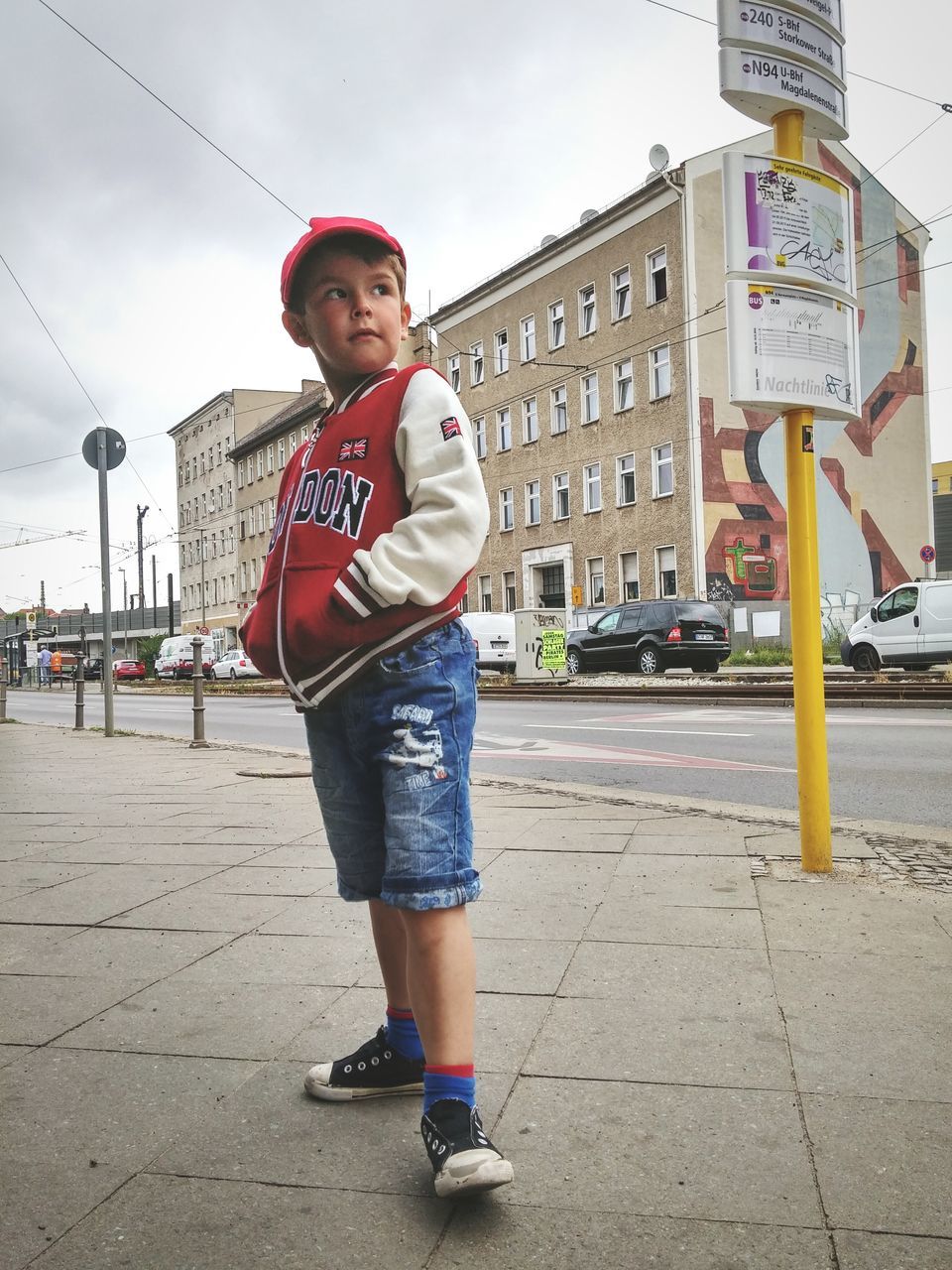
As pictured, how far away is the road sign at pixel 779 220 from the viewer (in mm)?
4527

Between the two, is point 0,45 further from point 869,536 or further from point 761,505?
point 869,536

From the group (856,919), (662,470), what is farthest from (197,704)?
(662,470)

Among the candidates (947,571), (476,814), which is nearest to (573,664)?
(476,814)

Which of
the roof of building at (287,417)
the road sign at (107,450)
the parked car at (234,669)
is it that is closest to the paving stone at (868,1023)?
the road sign at (107,450)

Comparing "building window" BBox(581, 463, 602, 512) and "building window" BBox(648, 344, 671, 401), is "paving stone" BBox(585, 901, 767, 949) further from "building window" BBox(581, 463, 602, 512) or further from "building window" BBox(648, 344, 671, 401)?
"building window" BBox(581, 463, 602, 512)

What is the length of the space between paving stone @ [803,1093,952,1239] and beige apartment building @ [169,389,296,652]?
62638mm

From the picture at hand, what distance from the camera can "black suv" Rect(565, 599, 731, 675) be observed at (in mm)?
24047

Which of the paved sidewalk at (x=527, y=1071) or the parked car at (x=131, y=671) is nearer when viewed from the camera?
the paved sidewalk at (x=527, y=1071)

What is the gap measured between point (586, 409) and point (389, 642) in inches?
1443

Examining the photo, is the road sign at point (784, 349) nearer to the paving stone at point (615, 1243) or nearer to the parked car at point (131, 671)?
the paving stone at point (615, 1243)

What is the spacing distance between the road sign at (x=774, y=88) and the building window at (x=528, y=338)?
36.6 meters

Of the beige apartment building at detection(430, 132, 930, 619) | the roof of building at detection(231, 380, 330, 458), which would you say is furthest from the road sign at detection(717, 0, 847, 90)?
the roof of building at detection(231, 380, 330, 458)

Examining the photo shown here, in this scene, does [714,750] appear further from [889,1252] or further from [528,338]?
[528,338]

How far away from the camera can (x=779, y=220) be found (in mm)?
4594
